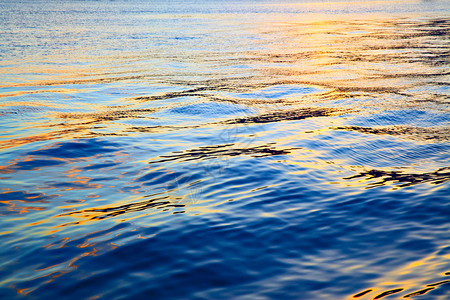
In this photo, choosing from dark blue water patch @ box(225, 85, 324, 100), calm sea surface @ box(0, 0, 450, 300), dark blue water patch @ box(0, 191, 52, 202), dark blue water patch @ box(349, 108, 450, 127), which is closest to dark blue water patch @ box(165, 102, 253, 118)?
calm sea surface @ box(0, 0, 450, 300)

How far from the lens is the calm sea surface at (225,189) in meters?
4.68

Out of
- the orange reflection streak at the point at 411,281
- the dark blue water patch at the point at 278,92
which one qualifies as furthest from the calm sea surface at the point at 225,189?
the dark blue water patch at the point at 278,92

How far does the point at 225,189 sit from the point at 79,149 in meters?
3.77

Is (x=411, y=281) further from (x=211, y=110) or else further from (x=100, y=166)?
(x=211, y=110)

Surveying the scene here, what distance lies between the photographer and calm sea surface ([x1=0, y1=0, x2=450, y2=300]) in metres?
4.68

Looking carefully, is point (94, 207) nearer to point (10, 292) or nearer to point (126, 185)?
point (126, 185)

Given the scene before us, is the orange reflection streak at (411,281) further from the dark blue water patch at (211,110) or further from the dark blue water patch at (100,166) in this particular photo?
the dark blue water patch at (211,110)

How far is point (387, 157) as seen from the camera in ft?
28.6

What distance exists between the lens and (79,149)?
9.09 m

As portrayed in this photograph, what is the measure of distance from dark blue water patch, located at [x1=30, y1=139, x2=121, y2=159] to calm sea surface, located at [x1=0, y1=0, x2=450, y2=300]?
0.17ft

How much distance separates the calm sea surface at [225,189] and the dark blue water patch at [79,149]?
0.05 metres

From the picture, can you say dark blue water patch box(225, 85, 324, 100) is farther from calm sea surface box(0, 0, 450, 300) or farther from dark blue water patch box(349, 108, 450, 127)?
dark blue water patch box(349, 108, 450, 127)

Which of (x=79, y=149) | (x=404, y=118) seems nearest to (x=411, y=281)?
(x=79, y=149)

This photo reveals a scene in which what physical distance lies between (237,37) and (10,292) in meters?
33.1
